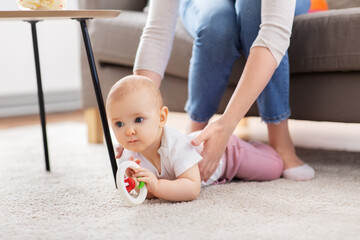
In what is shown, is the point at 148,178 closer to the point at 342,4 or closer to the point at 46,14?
the point at 46,14

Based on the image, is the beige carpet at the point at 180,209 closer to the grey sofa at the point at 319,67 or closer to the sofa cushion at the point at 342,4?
the grey sofa at the point at 319,67

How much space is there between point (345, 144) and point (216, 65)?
69cm

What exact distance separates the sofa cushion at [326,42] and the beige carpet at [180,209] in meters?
0.25

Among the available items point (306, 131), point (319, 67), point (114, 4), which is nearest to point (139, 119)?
point (319, 67)

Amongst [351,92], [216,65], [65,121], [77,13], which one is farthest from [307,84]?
[65,121]

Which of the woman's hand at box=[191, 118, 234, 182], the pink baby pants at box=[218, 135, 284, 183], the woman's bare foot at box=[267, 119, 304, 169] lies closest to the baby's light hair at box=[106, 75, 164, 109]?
the woman's hand at box=[191, 118, 234, 182]

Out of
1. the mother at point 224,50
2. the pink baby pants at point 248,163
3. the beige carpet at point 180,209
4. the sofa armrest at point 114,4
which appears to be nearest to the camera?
the beige carpet at point 180,209

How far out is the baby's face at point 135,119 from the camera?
927mm

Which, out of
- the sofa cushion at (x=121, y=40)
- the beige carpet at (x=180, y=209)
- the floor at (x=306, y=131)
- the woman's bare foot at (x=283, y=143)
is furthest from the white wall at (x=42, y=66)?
the woman's bare foot at (x=283, y=143)

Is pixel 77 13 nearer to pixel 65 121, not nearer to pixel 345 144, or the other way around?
pixel 345 144

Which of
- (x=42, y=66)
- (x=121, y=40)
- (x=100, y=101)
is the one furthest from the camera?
(x=42, y=66)

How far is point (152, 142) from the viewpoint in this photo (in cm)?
97

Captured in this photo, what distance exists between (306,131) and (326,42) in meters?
0.80

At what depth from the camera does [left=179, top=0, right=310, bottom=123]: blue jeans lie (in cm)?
113
